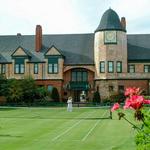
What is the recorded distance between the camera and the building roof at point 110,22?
81.8 meters

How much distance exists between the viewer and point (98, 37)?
82.6 m

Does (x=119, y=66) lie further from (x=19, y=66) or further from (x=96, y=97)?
(x=19, y=66)

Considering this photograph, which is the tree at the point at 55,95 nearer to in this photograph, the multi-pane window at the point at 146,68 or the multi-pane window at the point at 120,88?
the multi-pane window at the point at 120,88

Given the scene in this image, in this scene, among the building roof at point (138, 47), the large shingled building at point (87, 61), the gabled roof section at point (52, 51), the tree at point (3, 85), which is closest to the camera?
the tree at point (3, 85)

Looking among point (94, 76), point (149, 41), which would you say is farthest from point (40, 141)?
point (149, 41)

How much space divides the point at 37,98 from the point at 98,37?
13929 mm

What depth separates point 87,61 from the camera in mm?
84875

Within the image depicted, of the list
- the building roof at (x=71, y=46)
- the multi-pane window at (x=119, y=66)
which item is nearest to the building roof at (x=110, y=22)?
the multi-pane window at (x=119, y=66)

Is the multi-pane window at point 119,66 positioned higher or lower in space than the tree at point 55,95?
higher

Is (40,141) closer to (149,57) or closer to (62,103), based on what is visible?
(62,103)

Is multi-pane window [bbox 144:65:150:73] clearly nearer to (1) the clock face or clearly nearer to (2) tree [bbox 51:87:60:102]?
(1) the clock face

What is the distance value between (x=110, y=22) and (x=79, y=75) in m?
10.4

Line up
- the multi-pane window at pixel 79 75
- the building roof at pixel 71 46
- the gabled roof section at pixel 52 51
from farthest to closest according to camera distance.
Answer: the multi-pane window at pixel 79 75
the building roof at pixel 71 46
the gabled roof section at pixel 52 51

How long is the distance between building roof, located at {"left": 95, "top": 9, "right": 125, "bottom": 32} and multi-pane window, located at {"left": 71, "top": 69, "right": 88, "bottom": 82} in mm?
7512
